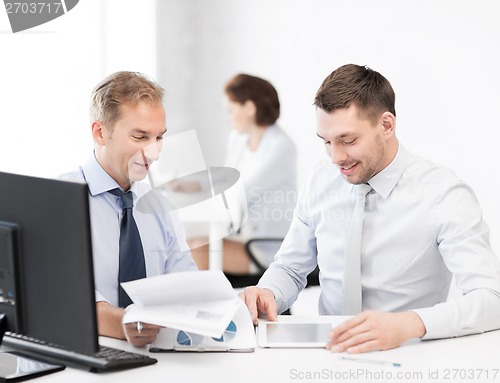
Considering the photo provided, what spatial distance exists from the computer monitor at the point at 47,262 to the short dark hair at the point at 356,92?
933 millimetres

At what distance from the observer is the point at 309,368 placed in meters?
1.55

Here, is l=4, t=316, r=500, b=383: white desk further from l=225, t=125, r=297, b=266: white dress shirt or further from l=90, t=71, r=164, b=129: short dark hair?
l=225, t=125, r=297, b=266: white dress shirt

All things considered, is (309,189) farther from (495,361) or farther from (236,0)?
(236,0)

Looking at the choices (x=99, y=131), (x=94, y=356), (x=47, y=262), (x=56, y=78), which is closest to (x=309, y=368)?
(x=94, y=356)

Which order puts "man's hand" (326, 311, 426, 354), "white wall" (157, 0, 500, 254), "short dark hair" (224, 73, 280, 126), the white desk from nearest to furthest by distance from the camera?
the white desk, "man's hand" (326, 311, 426, 354), "white wall" (157, 0, 500, 254), "short dark hair" (224, 73, 280, 126)

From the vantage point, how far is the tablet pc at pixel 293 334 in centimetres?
170

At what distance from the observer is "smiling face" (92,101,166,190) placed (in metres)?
2.05

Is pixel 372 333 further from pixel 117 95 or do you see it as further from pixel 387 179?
pixel 117 95

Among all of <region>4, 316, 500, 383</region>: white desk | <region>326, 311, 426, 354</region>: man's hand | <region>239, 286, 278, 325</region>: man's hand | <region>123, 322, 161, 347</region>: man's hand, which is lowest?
<region>4, 316, 500, 383</region>: white desk

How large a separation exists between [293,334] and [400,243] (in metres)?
0.50

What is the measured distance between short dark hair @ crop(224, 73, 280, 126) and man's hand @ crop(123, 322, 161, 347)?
105 inches

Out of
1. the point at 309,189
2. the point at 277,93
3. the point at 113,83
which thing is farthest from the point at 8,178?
the point at 277,93

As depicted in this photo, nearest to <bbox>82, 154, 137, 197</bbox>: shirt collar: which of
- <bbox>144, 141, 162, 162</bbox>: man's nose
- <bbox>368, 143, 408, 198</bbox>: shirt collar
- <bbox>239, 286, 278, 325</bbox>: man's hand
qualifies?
<bbox>144, 141, 162, 162</bbox>: man's nose

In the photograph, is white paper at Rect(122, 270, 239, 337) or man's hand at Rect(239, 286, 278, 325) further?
man's hand at Rect(239, 286, 278, 325)
